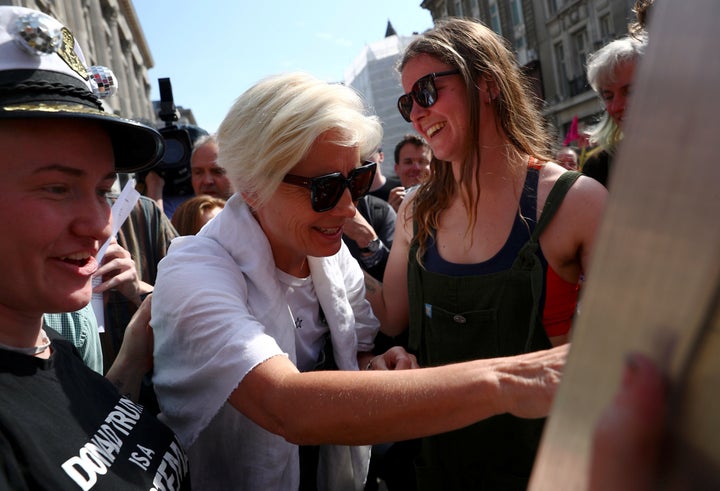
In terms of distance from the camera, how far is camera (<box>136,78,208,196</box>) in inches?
170

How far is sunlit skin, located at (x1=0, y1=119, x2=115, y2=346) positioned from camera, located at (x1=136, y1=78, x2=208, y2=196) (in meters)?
3.10

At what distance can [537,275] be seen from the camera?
1.74 metres

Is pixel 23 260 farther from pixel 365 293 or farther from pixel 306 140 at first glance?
pixel 365 293

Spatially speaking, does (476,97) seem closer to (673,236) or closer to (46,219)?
(46,219)

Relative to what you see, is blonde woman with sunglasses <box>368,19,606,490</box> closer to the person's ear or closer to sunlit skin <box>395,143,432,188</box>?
the person's ear

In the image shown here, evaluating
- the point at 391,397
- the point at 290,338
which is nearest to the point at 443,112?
the point at 290,338

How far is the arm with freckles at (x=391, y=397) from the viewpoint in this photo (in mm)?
1095

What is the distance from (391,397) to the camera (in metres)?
1.24

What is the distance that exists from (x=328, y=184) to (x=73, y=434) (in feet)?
3.19

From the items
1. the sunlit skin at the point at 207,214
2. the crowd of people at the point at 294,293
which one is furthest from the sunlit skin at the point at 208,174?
the crowd of people at the point at 294,293

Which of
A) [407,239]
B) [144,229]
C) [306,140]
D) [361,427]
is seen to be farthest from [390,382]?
[144,229]

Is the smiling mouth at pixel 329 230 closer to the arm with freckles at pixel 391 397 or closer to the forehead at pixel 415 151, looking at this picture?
the arm with freckles at pixel 391 397

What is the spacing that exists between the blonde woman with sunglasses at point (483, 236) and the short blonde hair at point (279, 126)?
0.36 m

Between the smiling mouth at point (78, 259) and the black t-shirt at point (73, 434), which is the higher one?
the smiling mouth at point (78, 259)
